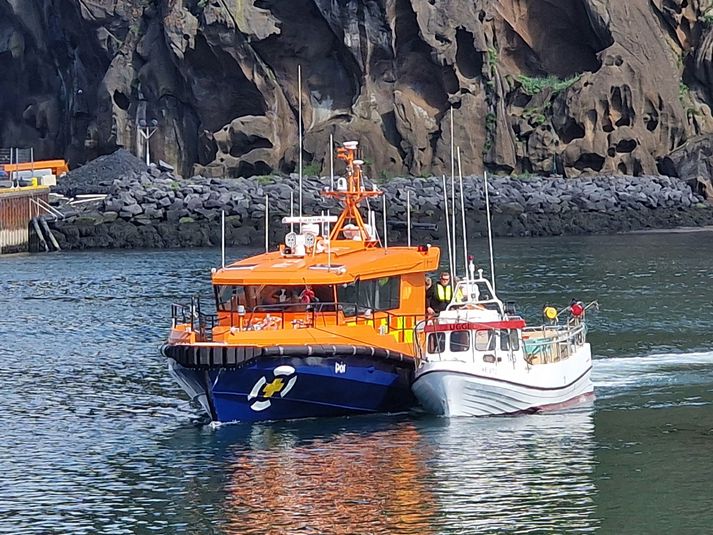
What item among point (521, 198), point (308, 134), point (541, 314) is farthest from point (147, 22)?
point (541, 314)

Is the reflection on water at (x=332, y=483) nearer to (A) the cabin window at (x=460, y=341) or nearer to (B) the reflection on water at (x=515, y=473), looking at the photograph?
(B) the reflection on water at (x=515, y=473)

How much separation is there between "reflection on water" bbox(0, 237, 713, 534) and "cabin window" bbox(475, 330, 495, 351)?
1.33 meters

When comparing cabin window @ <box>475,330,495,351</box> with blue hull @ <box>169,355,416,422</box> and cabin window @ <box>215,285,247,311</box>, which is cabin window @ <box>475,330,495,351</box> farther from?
cabin window @ <box>215,285,247,311</box>

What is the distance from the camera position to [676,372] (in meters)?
35.0

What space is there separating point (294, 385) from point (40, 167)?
241ft

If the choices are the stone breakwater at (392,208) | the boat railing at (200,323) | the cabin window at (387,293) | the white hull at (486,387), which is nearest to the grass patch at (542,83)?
the stone breakwater at (392,208)

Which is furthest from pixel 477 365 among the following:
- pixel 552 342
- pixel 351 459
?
pixel 351 459

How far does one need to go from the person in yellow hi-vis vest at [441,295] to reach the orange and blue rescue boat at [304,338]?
0.83 metres

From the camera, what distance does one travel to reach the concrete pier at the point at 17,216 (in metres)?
80.4

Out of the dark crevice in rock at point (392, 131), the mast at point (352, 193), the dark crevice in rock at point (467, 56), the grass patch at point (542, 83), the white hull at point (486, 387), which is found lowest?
the white hull at point (486, 387)

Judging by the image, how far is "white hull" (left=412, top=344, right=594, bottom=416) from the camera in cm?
2769

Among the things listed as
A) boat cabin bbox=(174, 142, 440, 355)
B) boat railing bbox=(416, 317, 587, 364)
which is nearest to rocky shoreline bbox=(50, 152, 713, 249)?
boat railing bbox=(416, 317, 587, 364)

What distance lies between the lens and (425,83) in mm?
94562

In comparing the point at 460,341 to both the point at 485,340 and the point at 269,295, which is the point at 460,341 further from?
the point at 269,295
